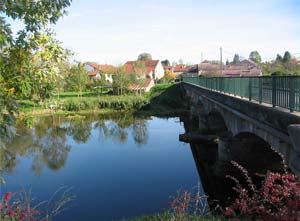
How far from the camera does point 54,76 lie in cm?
513

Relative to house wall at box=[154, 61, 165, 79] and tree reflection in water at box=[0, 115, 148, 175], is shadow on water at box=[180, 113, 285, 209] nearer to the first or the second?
tree reflection in water at box=[0, 115, 148, 175]

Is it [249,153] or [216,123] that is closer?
[249,153]

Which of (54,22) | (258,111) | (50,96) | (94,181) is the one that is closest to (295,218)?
(50,96)

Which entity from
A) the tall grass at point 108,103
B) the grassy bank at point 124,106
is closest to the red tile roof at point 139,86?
Result: the grassy bank at point 124,106

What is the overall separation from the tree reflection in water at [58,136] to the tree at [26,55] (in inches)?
519

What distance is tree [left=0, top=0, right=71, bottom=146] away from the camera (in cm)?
457

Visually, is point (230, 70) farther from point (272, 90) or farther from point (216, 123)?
point (272, 90)

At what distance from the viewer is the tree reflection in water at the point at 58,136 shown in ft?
73.7

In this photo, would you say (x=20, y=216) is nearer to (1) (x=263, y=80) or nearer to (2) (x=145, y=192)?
(1) (x=263, y=80)

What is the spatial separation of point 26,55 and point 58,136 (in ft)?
91.6

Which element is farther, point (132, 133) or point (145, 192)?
point (132, 133)

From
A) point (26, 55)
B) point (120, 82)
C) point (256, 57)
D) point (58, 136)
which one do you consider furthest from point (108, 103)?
point (256, 57)

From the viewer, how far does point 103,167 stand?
20.6m

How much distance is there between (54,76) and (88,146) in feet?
75.7
